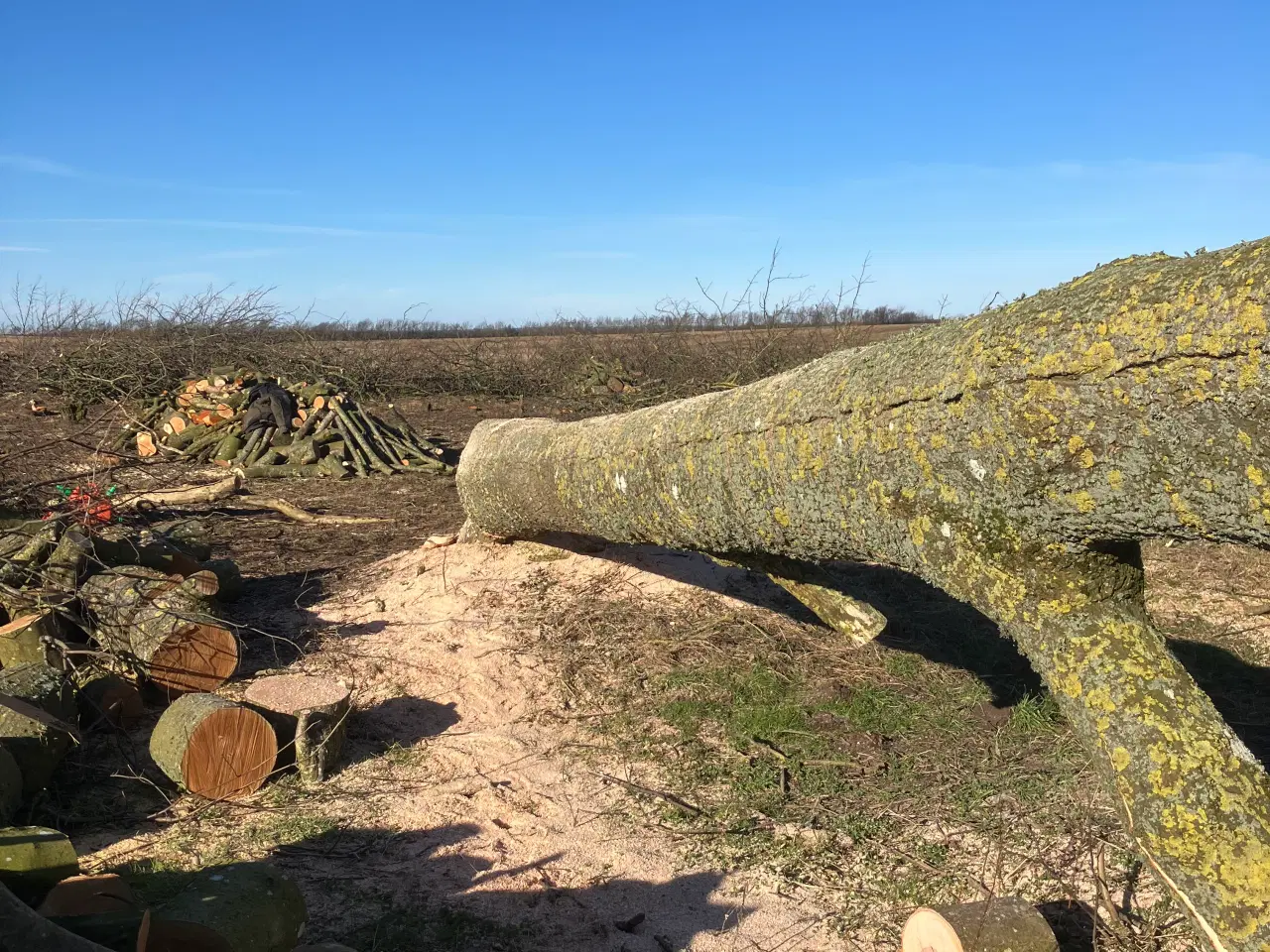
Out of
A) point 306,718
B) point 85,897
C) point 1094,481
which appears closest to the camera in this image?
point 1094,481

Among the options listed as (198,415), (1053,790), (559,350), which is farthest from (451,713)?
(559,350)

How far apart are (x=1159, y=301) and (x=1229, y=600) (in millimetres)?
5291

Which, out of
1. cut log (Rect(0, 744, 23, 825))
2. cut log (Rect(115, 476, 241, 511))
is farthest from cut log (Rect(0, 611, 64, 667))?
cut log (Rect(115, 476, 241, 511))

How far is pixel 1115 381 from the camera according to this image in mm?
1815

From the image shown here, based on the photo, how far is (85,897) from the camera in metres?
2.36

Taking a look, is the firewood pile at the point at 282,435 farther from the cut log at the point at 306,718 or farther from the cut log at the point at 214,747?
the cut log at the point at 214,747

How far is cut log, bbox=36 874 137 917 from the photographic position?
230 centimetres

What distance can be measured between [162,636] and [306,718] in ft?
3.67

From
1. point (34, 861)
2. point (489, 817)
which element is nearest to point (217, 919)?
point (34, 861)

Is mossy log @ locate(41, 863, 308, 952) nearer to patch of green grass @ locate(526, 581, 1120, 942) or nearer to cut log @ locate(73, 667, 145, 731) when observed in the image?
patch of green grass @ locate(526, 581, 1120, 942)

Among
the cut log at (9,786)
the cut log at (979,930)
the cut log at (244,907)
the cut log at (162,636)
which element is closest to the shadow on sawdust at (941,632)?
the cut log at (979,930)

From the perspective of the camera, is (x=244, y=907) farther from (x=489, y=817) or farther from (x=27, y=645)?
(x=27, y=645)

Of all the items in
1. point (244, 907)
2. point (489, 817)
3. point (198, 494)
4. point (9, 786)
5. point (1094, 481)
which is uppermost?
point (1094, 481)

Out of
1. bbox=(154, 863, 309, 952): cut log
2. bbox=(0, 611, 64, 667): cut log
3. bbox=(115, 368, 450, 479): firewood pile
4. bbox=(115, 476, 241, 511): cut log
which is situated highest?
bbox=(115, 368, 450, 479): firewood pile
